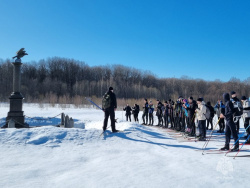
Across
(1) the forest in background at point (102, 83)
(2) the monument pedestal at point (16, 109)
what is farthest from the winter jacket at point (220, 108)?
(1) the forest in background at point (102, 83)

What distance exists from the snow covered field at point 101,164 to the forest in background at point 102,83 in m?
46.5

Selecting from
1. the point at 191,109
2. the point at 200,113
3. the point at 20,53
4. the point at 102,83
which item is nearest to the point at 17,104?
the point at 20,53

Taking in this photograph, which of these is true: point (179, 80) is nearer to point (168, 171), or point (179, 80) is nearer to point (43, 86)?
point (43, 86)

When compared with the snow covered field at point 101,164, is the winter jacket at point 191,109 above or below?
above

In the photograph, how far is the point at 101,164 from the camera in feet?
14.0

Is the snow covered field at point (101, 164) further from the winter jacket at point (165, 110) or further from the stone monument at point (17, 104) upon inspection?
the winter jacket at point (165, 110)

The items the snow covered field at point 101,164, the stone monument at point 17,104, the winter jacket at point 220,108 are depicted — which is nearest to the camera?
the snow covered field at point 101,164

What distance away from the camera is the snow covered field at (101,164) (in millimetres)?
3303

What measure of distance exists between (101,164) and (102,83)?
183 ft

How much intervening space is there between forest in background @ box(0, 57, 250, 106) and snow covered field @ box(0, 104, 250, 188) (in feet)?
153

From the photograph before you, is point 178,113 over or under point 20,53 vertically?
under

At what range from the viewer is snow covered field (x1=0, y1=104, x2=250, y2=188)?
10.8 feet

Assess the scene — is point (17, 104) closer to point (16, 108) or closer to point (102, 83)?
point (16, 108)

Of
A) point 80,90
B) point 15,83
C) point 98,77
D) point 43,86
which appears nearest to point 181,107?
point 15,83
